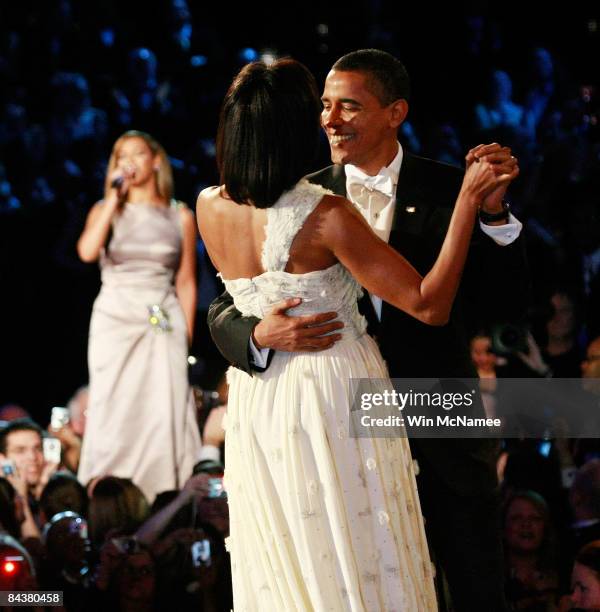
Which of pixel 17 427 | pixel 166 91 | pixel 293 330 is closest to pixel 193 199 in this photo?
pixel 166 91

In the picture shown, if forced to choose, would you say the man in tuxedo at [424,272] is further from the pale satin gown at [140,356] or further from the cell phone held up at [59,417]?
the cell phone held up at [59,417]

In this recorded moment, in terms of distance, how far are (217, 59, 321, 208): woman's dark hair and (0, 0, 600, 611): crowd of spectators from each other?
2059mm

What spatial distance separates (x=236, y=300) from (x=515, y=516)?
1859 mm

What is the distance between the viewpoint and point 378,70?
2.94 meters

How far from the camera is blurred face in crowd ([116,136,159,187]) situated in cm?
477

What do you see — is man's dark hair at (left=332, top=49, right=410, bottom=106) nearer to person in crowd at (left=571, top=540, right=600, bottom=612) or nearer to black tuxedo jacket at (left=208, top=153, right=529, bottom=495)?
black tuxedo jacket at (left=208, top=153, right=529, bottom=495)

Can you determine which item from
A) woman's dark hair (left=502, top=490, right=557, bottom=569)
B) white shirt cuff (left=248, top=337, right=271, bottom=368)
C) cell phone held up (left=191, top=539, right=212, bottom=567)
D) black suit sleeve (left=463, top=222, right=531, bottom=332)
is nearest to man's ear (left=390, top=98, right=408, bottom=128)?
black suit sleeve (left=463, top=222, right=531, bottom=332)

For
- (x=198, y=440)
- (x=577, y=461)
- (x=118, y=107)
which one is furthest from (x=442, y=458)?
(x=118, y=107)

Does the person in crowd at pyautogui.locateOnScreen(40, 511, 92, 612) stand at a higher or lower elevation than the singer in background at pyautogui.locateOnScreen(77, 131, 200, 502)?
lower

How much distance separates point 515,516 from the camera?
4.03m

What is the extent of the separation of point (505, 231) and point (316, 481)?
0.72 m

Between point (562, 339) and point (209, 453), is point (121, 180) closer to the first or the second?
point (209, 453)

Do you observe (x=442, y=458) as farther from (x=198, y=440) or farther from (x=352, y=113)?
(x=198, y=440)

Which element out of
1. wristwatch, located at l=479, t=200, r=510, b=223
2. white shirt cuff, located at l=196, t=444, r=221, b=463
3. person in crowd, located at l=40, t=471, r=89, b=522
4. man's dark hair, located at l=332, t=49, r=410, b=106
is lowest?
wristwatch, located at l=479, t=200, r=510, b=223
